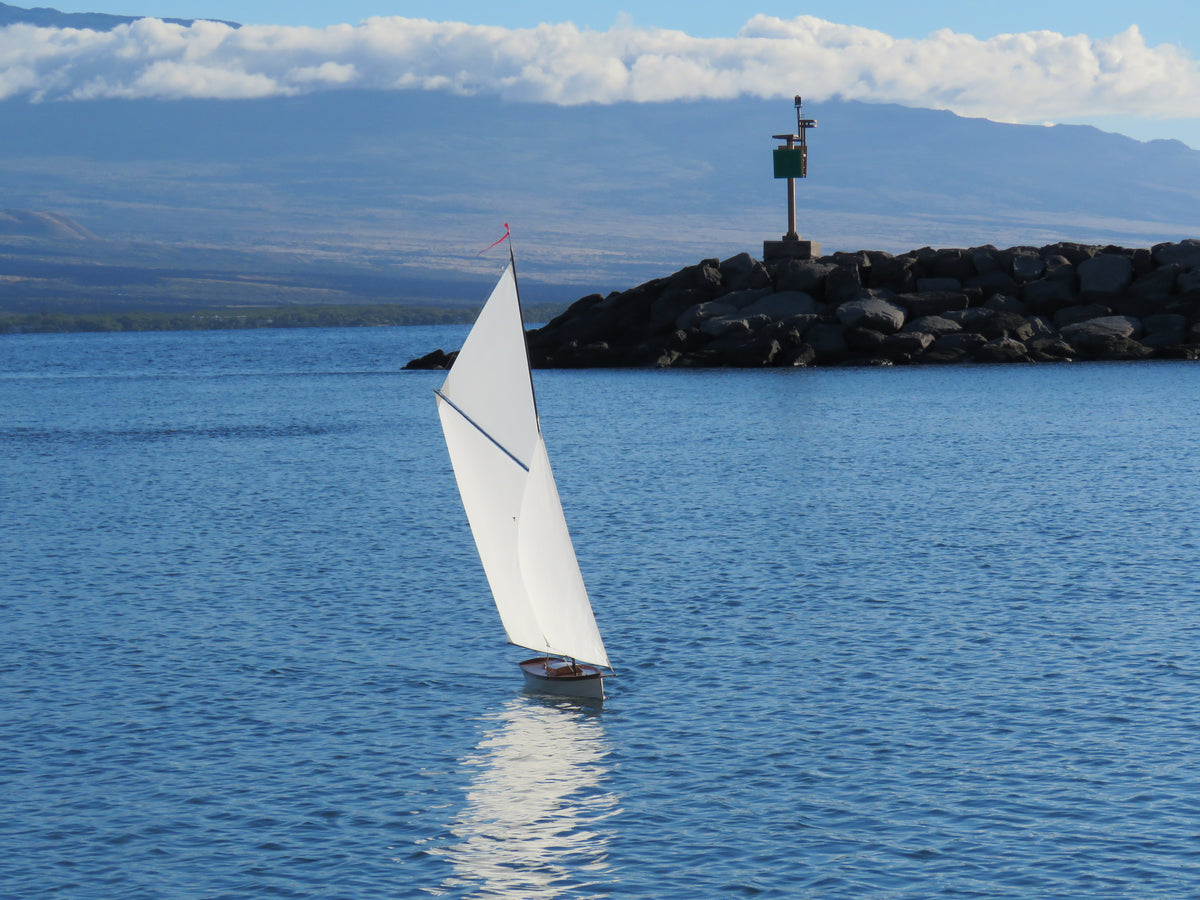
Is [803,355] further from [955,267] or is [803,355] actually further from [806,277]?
[955,267]

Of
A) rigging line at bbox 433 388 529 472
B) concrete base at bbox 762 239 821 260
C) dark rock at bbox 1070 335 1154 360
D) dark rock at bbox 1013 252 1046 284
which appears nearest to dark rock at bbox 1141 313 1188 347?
dark rock at bbox 1070 335 1154 360

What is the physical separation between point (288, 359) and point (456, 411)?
16199 centimetres

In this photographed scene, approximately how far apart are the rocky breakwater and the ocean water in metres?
45.1

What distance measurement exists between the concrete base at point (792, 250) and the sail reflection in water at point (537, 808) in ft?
290

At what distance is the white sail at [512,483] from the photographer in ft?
75.4

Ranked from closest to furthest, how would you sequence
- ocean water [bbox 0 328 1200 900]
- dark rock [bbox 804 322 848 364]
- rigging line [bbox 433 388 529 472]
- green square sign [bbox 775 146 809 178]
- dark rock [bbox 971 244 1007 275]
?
ocean water [bbox 0 328 1200 900] → rigging line [bbox 433 388 529 472] → dark rock [bbox 804 322 848 364] → dark rock [bbox 971 244 1007 275] → green square sign [bbox 775 146 809 178]

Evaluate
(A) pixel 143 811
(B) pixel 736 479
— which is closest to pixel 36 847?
(A) pixel 143 811

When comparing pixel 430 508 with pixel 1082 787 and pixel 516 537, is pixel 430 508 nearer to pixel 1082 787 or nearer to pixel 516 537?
pixel 516 537

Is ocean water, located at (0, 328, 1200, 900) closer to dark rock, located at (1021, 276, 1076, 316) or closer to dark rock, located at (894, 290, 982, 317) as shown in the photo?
dark rock, located at (894, 290, 982, 317)

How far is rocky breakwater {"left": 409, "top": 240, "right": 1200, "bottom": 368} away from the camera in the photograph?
99.2 metres

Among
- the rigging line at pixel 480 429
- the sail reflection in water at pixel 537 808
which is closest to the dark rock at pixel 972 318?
the rigging line at pixel 480 429

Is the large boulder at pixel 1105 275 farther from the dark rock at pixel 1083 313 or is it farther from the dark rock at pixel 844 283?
the dark rock at pixel 844 283

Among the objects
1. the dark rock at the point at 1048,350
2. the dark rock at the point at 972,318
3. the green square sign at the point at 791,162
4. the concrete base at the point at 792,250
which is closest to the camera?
the dark rock at the point at 1048,350

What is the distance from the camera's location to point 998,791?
19.0 m
